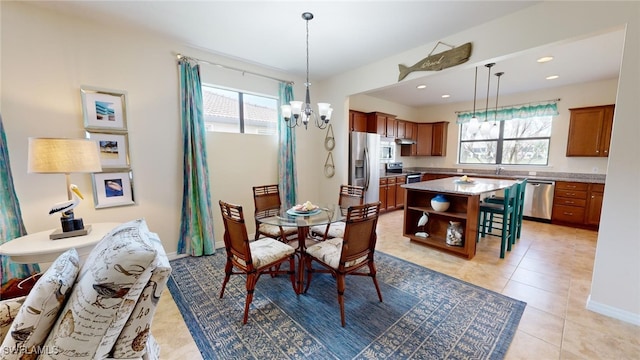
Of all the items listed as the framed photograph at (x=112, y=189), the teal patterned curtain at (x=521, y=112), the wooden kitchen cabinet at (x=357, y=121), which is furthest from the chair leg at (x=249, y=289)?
the teal patterned curtain at (x=521, y=112)

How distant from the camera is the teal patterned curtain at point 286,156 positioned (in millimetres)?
3832

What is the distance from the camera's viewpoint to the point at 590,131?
429 centimetres

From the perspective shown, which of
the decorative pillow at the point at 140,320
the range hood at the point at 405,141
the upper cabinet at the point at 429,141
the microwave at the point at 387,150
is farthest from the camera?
the upper cabinet at the point at 429,141

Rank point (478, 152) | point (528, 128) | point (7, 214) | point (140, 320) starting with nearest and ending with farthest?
1. point (140, 320)
2. point (7, 214)
3. point (528, 128)
4. point (478, 152)

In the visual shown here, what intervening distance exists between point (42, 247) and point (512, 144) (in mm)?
7486

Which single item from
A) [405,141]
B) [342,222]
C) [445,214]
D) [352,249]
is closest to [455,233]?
[445,214]

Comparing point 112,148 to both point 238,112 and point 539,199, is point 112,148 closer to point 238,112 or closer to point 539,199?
point 238,112

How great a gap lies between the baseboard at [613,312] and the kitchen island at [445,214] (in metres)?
1.06

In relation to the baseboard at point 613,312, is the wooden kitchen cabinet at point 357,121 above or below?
above

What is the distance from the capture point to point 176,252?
307cm

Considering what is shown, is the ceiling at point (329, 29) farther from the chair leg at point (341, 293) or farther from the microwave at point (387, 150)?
the chair leg at point (341, 293)

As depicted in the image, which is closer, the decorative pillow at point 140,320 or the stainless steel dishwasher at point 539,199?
the decorative pillow at point 140,320

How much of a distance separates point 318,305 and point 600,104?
6.06 meters

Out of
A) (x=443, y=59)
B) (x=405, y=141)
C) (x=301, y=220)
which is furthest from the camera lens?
(x=405, y=141)
